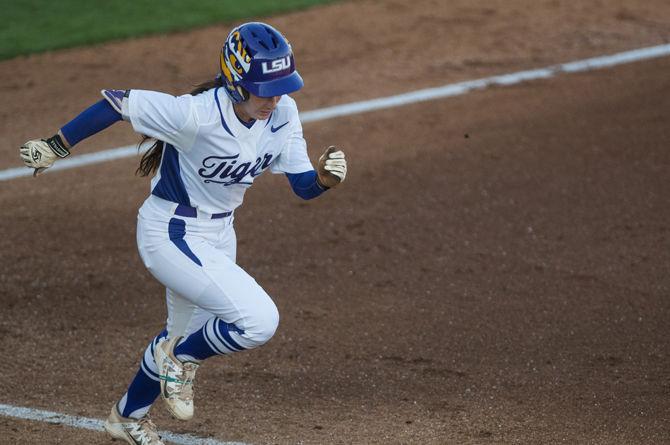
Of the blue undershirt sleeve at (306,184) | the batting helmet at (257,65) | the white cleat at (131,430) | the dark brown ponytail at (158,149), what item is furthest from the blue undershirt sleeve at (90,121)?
the white cleat at (131,430)

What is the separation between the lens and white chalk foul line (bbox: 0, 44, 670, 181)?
924 cm

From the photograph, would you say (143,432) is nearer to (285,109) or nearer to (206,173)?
(206,173)

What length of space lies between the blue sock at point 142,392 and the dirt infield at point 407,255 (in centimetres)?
38

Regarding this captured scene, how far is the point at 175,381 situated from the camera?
5266 millimetres

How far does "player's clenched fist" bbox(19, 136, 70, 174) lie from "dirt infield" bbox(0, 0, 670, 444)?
1.65m

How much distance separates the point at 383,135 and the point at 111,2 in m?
4.38

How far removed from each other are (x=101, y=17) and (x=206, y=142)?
7.25 m

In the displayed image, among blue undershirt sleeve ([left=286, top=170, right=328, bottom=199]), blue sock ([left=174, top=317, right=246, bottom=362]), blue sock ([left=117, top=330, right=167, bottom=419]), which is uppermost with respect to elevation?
blue undershirt sleeve ([left=286, top=170, right=328, bottom=199])

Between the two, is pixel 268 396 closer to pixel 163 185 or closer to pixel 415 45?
pixel 163 185

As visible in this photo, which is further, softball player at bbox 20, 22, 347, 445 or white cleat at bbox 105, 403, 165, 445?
white cleat at bbox 105, 403, 165, 445

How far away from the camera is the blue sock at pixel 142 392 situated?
5516mm

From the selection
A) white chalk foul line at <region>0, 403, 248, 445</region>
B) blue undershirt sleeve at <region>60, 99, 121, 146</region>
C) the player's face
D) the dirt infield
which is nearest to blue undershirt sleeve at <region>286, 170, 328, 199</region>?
the player's face

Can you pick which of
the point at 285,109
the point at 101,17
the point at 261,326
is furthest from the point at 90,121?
the point at 101,17

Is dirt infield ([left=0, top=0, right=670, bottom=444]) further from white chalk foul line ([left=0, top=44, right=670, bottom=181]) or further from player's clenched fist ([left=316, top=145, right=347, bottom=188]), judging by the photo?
player's clenched fist ([left=316, top=145, right=347, bottom=188])
